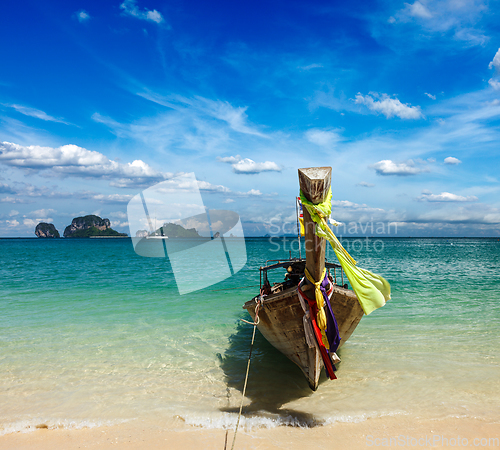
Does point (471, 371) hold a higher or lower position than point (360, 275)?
lower

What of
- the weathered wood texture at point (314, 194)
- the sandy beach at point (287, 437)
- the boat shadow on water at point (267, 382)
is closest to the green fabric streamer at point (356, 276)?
the weathered wood texture at point (314, 194)

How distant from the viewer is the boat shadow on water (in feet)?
20.0

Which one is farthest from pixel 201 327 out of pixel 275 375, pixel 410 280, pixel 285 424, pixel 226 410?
pixel 410 280

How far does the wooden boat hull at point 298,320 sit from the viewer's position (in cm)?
655

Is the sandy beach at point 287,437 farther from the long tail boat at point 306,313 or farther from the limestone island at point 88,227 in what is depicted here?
the limestone island at point 88,227

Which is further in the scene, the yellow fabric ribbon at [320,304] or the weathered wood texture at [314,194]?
the yellow fabric ribbon at [320,304]

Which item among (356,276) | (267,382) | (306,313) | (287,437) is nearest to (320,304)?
(306,313)

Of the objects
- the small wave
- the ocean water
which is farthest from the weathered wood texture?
the small wave

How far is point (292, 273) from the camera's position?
363 inches

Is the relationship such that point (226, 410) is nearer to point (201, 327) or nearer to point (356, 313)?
point (356, 313)

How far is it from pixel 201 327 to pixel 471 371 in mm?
8661

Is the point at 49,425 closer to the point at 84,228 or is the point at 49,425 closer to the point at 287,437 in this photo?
the point at 287,437

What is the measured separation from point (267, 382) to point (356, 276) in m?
3.78

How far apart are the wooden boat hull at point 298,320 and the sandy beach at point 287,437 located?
48.3 inches
